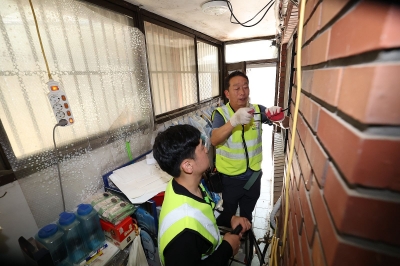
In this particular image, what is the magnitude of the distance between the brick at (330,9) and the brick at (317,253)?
492mm

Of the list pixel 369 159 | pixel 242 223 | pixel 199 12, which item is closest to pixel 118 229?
pixel 242 223

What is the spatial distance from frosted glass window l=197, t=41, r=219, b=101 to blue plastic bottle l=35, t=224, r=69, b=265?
3.09 metres

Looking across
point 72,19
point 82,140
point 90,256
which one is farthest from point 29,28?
point 90,256

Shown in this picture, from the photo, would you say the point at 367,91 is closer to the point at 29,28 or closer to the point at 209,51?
the point at 29,28

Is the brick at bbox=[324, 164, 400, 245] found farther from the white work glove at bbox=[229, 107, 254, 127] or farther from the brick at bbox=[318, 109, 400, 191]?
the white work glove at bbox=[229, 107, 254, 127]

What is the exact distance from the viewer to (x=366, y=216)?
283mm

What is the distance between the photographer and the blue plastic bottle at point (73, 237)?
1.25 meters

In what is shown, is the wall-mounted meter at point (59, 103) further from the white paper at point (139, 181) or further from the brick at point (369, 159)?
the brick at point (369, 159)

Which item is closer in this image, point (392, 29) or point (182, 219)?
point (392, 29)

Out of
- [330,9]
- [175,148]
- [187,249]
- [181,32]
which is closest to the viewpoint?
[330,9]

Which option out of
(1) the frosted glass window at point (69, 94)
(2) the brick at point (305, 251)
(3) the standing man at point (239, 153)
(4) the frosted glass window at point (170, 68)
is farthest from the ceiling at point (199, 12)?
(2) the brick at point (305, 251)

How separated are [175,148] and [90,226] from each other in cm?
101

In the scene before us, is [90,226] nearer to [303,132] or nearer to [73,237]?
[73,237]

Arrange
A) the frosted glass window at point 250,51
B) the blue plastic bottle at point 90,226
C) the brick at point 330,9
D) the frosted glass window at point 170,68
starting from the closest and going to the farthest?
the brick at point 330,9
the blue plastic bottle at point 90,226
the frosted glass window at point 170,68
the frosted glass window at point 250,51
